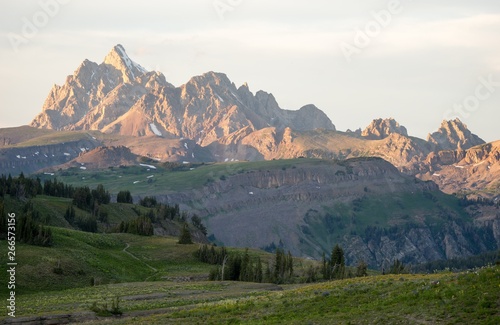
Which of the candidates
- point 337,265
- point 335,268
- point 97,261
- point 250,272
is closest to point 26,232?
point 97,261


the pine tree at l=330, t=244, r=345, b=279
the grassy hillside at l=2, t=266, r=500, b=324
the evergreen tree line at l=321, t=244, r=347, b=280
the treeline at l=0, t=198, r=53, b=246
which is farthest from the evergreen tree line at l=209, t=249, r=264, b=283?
the grassy hillside at l=2, t=266, r=500, b=324

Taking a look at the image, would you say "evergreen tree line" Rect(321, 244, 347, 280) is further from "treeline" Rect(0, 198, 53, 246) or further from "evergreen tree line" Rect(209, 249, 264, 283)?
"treeline" Rect(0, 198, 53, 246)

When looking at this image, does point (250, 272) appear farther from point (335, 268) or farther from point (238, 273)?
point (335, 268)

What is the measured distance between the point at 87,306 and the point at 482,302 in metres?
42.2

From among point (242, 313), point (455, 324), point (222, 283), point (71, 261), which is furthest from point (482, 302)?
point (71, 261)

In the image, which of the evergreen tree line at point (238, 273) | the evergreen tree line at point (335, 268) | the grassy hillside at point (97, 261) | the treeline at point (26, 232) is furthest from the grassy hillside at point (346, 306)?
the evergreen tree line at point (335, 268)

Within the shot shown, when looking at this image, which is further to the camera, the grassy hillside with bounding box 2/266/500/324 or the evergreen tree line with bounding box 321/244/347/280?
the evergreen tree line with bounding box 321/244/347/280

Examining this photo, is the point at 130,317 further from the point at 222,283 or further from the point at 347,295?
the point at 222,283

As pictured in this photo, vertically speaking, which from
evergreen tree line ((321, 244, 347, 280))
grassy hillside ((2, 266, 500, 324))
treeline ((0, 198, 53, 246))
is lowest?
evergreen tree line ((321, 244, 347, 280))

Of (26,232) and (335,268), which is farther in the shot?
(335,268)

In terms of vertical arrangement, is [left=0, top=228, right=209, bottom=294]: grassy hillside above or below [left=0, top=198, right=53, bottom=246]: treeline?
below

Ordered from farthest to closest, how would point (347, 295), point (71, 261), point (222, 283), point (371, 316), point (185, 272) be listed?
point (185, 272)
point (71, 261)
point (222, 283)
point (347, 295)
point (371, 316)

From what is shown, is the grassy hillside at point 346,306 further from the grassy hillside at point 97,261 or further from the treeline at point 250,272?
the treeline at point 250,272

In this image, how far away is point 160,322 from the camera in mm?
67125
